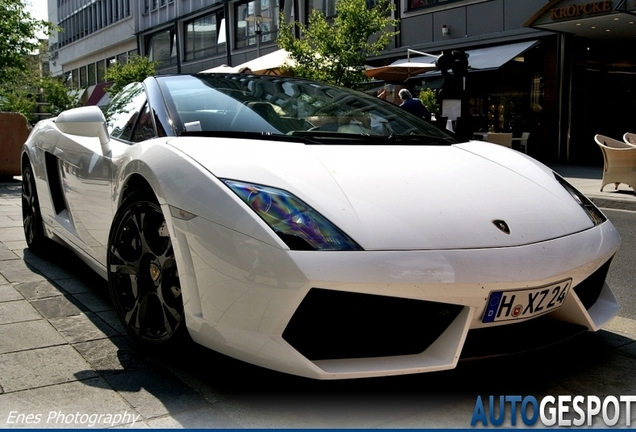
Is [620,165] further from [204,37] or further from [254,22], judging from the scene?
[204,37]

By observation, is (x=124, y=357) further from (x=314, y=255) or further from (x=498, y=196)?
(x=498, y=196)

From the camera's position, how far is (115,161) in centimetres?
340

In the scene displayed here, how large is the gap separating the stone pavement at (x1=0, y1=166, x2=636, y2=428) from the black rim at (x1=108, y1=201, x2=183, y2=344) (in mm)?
132

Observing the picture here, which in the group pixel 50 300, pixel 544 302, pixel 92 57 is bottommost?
pixel 50 300

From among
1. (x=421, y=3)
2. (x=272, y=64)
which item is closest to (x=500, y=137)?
(x=272, y=64)

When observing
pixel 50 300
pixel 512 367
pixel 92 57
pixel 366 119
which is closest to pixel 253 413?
pixel 512 367

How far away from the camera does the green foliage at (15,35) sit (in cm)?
1530

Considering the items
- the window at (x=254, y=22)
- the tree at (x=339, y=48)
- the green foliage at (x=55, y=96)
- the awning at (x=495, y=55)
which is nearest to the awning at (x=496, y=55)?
the awning at (x=495, y=55)

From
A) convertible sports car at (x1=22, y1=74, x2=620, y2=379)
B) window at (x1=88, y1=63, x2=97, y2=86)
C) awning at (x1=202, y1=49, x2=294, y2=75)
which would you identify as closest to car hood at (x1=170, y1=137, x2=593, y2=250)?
convertible sports car at (x1=22, y1=74, x2=620, y2=379)

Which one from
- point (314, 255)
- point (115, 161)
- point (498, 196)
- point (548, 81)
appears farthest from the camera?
point (548, 81)

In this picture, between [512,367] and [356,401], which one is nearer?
[356,401]

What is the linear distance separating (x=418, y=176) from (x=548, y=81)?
15.7 metres

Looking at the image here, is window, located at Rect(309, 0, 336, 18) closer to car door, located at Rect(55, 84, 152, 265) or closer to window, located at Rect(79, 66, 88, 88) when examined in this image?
car door, located at Rect(55, 84, 152, 265)

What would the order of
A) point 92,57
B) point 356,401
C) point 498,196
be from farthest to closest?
1. point 92,57
2. point 498,196
3. point 356,401
